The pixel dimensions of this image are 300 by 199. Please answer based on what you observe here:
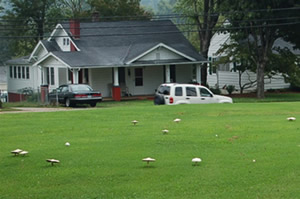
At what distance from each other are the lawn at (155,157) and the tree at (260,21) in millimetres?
20177

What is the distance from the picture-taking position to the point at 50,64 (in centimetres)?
4344

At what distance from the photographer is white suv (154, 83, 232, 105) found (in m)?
27.8

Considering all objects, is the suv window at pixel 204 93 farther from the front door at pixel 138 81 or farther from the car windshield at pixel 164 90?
the front door at pixel 138 81

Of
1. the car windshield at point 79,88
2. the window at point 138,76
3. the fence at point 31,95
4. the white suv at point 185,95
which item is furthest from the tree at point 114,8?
the white suv at point 185,95

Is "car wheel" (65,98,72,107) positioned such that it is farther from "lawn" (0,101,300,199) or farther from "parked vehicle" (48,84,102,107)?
"lawn" (0,101,300,199)

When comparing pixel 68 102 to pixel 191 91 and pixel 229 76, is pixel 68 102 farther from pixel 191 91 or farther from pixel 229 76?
pixel 229 76

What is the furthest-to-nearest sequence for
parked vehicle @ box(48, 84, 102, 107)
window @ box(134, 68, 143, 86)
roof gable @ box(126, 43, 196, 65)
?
window @ box(134, 68, 143, 86) < roof gable @ box(126, 43, 196, 65) < parked vehicle @ box(48, 84, 102, 107)

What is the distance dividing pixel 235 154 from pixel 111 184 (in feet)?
10.3

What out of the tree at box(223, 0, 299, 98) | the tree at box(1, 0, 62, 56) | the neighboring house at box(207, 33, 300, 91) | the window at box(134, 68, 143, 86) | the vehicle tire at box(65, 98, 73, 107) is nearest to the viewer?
the vehicle tire at box(65, 98, 73, 107)

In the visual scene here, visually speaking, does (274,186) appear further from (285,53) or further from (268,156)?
(285,53)

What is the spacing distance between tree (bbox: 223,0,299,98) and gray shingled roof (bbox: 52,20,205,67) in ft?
15.6

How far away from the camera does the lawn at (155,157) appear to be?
8797 mm

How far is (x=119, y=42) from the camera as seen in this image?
4491 cm

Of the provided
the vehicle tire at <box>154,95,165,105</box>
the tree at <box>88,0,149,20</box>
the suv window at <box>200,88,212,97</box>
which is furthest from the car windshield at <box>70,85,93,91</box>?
the tree at <box>88,0,149,20</box>
